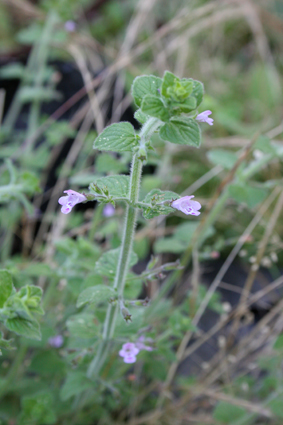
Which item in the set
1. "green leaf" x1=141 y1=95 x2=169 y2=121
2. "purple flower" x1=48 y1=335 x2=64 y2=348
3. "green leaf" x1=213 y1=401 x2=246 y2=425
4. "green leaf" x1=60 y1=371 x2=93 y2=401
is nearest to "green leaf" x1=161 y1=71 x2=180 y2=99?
"green leaf" x1=141 y1=95 x2=169 y2=121

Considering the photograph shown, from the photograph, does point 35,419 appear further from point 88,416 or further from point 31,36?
point 31,36

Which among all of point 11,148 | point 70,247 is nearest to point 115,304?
point 70,247

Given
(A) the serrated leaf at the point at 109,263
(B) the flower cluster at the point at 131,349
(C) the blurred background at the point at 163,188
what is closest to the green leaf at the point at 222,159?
(C) the blurred background at the point at 163,188

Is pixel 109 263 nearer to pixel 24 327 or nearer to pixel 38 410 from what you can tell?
pixel 24 327

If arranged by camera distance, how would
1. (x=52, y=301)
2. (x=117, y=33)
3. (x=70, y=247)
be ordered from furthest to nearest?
1. (x=117, y=33)
2. (x=52, y=301)
3. (x=70, y=247)

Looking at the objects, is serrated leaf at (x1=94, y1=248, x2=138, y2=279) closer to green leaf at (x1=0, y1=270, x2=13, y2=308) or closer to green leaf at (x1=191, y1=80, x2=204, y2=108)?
green leaf at (x1=0, y1=270, x2=13, y2=308)

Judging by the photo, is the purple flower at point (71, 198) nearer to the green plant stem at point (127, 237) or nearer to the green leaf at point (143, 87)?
the green plant stem at point (127, 237)

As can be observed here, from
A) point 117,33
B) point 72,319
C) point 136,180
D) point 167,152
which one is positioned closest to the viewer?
point 136,180
